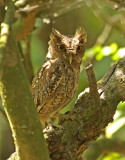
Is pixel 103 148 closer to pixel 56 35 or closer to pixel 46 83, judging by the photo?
pixel 46 83

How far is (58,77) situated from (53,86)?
91 millimetres

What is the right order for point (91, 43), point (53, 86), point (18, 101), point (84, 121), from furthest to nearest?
point (91, 43), point (53, 86), point (84, 121), point (18, 101)

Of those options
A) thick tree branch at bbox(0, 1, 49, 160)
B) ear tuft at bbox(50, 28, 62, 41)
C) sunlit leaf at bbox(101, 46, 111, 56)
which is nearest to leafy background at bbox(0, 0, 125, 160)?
sunlit leaf at bbox(101, 46, 111, 56)

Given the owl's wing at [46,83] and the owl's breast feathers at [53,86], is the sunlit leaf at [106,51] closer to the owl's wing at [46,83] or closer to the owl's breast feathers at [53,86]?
the owl's breast feathers at [53,86]

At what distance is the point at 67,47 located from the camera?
3.13 m

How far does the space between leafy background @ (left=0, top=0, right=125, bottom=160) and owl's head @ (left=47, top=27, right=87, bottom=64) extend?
0.62 meters

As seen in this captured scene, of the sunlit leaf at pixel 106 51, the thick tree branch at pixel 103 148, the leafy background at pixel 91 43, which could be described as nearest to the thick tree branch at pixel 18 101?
the leafy background at pixel 91 43

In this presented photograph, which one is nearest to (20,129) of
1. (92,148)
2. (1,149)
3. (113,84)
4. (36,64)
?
(113,84)

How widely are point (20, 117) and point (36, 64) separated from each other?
3.30 meters

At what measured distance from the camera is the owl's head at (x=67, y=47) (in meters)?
3.12

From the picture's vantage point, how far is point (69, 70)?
10.4ft

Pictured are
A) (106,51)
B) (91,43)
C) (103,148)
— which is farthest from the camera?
(91,43)

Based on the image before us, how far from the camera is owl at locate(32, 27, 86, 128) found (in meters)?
3.08

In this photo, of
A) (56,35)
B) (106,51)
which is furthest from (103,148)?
(56,35)
